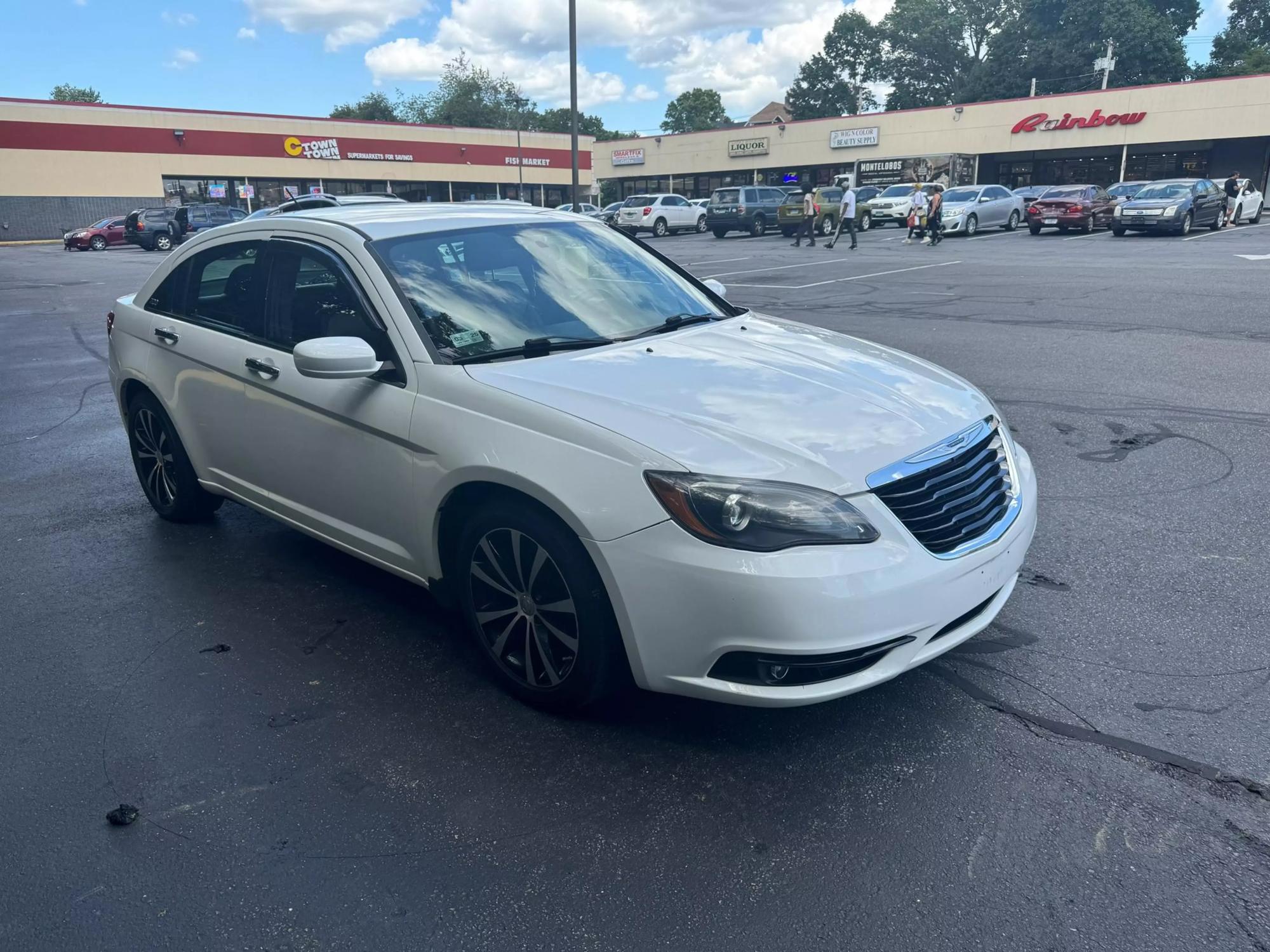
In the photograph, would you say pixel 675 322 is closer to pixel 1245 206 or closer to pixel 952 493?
pixel 952 493

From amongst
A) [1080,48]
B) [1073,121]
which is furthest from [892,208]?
[1080,48]

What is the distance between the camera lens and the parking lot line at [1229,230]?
27067mm

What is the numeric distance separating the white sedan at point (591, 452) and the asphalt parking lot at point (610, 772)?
1.12ft

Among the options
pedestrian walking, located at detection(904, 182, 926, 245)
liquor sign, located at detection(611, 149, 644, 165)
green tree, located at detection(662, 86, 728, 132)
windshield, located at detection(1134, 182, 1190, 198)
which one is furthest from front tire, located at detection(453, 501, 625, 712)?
green tree, located at detection(662, 86, 728, 132)

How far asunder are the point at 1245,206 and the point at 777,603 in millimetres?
37267

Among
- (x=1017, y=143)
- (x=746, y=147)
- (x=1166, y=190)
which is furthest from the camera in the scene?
(x=746, y=147)

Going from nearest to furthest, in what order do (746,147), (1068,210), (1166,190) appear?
(1166,190), (1068,210), (746,147)

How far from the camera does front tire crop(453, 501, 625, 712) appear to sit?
2982 millimetres

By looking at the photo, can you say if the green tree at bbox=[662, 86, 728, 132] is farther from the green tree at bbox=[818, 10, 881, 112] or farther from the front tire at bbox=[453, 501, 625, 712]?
the front tire at bbox=[453, 501, 625, 712]

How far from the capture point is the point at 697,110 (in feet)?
428

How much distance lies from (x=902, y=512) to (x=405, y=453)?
175 centimetres

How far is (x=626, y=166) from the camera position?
64938 millimetres

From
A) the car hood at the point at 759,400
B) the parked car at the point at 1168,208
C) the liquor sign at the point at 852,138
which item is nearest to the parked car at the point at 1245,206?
the parked car at the point at 1168,208

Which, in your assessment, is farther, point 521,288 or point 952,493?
point 521,288
